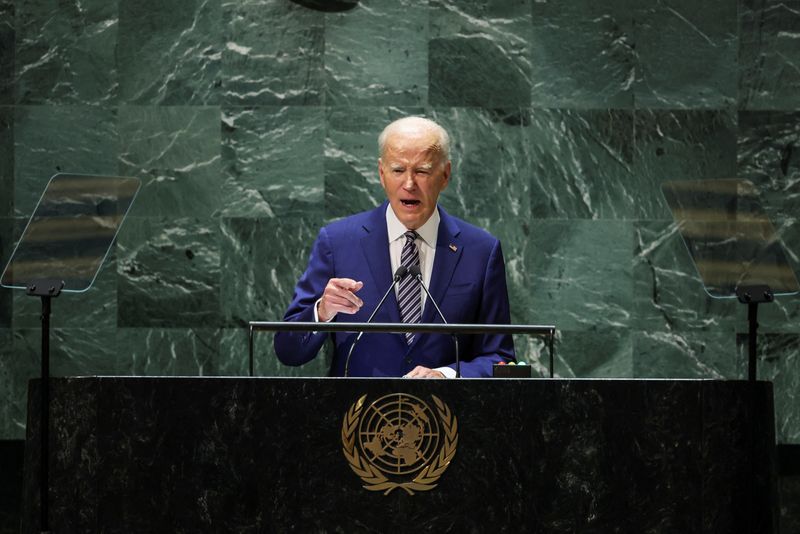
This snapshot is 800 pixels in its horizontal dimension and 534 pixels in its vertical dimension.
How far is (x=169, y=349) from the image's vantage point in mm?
5934

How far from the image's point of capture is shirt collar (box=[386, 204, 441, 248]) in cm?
439

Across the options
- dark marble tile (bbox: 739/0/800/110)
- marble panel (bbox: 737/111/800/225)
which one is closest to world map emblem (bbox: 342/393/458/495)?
marble panel (bbox: 737/111/800/225)

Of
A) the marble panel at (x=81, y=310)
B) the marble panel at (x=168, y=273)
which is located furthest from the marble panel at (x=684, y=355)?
the marble panel at (x=81, y=310)

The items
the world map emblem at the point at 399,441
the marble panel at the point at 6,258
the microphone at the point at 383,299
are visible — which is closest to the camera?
the world map emblem at the point at 399,441

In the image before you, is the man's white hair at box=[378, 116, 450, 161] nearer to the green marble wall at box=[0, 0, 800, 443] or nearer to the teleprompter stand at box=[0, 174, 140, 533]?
the teleprompter stand at box=[0, 174, 140, 533]

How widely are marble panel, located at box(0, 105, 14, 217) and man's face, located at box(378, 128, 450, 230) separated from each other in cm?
256

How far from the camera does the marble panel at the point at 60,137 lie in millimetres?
5918

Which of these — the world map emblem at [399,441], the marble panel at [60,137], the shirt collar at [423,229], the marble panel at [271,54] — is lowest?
the world map emblem at [399,441]

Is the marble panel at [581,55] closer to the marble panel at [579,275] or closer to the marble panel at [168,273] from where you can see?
the marble panel at [579,275]

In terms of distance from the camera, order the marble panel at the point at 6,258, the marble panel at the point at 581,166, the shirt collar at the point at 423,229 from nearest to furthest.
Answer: the shirt collar at the point at 423,229 → the marble panel at the point at 6,258 → the marble panel at the point at 581,166

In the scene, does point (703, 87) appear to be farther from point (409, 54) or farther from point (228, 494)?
point (228, 494)

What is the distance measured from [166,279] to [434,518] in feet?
10.7

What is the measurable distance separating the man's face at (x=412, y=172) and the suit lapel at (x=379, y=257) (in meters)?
0.11

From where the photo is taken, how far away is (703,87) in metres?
6.02
